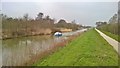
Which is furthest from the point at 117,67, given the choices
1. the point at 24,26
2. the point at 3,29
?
the point at 24,26

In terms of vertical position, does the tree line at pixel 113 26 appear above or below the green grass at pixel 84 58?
above

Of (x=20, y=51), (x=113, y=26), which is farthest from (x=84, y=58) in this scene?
(x=113, y=26)

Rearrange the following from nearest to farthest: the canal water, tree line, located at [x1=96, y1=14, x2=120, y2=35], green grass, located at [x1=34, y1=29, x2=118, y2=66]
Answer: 1. green grass, located at [x1=34, y1=29, x2=118, y2=66]
2. the canal water
3. tree line, located at [x1=96, y1=14, x2=120, y2=35]

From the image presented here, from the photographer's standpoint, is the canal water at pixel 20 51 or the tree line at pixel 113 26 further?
the tree line at pixel 113 26

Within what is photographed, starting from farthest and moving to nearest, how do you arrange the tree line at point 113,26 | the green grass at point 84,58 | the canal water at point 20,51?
the tree line at point 113,26 < the canal water at point 20,51 < the green grass at point 84,58

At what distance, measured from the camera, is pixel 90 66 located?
1010 cm

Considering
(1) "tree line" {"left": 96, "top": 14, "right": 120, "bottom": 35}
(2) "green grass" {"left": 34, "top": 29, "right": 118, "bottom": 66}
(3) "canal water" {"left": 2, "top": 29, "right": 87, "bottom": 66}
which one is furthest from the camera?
(1) "tree line" {"left": 96, "top": 14, "right": 120, "bottom": 35}

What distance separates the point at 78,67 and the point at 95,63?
41.8 inches

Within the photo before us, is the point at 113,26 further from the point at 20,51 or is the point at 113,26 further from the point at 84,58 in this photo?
the point at 84,58

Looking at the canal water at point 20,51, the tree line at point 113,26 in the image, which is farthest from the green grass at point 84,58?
the tree line at point 113,26

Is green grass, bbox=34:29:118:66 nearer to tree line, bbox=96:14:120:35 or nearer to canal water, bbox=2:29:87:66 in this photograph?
canal water, bbox=2:29:87:66

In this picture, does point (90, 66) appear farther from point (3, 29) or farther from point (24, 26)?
point (24, 26)

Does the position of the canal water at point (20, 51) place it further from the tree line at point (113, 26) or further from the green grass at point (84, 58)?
the tree line at point (113, 26)

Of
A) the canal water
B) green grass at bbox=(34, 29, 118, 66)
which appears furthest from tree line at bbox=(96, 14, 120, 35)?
green grass at bbox=(34, 29, 118, 66)
